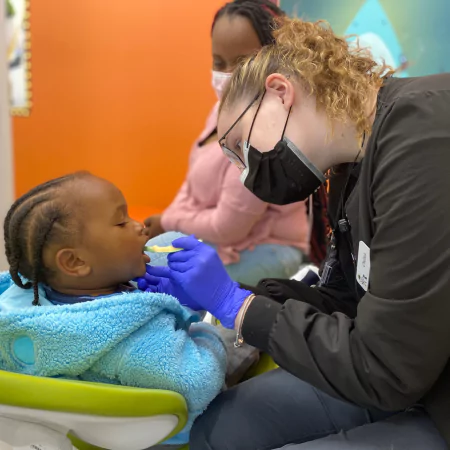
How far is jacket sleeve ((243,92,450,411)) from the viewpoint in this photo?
0.84 m

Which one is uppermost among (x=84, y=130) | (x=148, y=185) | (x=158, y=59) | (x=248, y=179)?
(x=158, y=59)

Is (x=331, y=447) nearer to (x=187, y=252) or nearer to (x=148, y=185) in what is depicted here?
(x=187, y=252)

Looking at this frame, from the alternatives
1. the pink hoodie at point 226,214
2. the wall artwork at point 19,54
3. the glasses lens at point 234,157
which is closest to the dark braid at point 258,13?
the pink hoodie at point 226,214

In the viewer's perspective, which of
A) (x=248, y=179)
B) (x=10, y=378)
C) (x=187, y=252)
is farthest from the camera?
(x=248, y=179)

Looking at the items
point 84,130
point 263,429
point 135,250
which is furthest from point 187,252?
Answer: point 84,130

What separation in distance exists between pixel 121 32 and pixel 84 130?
641 mm

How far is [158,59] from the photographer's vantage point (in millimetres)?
3018

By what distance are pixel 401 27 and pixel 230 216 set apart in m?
1.14

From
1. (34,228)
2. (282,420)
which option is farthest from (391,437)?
(34,228)

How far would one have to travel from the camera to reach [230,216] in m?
1.78

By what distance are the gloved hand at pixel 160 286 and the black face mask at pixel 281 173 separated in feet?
0.96

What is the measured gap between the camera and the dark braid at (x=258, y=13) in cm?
176

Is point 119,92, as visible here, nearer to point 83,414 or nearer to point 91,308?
point 91,308

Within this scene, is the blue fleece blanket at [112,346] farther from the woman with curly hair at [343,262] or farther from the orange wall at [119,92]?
the orange wall at [119,92]
